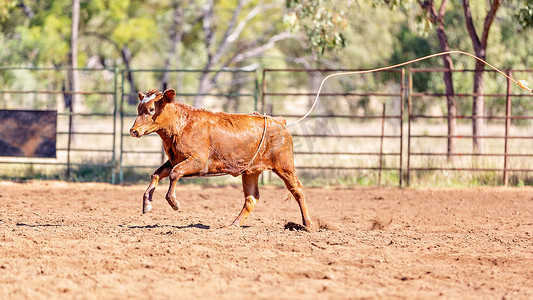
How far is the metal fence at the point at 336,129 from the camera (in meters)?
13.4

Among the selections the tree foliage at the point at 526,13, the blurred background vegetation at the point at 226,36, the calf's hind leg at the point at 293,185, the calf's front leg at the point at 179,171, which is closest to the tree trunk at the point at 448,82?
the tree foliage at the point at 526,13

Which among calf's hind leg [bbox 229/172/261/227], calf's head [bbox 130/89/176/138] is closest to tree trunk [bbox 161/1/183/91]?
calf's hind leg [bbox 229/172/261/227]

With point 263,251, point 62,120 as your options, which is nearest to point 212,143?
point 263,251

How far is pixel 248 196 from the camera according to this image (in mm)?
8117

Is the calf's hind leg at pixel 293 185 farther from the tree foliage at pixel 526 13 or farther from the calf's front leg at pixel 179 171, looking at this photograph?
the tree foliage at pixel 526 13

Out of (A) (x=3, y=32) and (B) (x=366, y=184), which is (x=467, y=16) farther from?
(A) (x=3, y=32)

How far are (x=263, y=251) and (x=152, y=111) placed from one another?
195 centimetres

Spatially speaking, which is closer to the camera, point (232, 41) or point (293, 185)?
point (293, 185)

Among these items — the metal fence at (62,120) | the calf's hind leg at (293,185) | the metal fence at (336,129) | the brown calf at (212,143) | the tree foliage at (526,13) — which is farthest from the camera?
the metal fence at (62,120)

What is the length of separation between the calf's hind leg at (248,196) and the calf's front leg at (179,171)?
2.77 ft

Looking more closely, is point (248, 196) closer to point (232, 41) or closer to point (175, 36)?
point (232, 41)

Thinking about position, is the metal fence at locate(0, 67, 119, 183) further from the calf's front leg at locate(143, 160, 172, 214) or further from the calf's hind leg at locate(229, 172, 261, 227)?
the calf's front leg at locate(143, 160, 172, 214)

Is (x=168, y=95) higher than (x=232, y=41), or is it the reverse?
(x=232, y=41)

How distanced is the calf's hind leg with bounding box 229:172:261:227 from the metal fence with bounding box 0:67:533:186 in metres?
3.79
